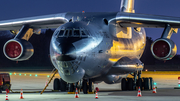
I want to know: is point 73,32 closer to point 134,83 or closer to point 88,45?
point 88,45

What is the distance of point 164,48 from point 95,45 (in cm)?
323

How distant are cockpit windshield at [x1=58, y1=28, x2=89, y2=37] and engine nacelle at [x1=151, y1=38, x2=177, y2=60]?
3247mm

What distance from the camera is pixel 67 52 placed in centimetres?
1430

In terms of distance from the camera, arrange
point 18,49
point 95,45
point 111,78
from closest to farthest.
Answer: point 95,45 → point 18,49 → point 111,78

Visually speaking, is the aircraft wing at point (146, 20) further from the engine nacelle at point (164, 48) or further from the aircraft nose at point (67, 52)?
the aircraft nose at point (67, 52)

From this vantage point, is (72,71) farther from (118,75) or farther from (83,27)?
(118,75)

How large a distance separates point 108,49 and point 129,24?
6.78 feet

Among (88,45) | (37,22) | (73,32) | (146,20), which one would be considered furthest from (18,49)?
(146,20)

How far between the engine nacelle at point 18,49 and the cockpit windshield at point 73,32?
9.61ft

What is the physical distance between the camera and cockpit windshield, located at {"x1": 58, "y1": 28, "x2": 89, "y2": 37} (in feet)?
50.1

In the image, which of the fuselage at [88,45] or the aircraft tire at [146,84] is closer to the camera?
the fuselage at [88,45]

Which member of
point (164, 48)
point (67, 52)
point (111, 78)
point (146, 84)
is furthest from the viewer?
point (146, 84)

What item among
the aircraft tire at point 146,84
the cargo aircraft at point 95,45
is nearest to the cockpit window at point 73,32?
the cargo aircraft at point 95,45

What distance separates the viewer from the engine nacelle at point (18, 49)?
17594 mm
